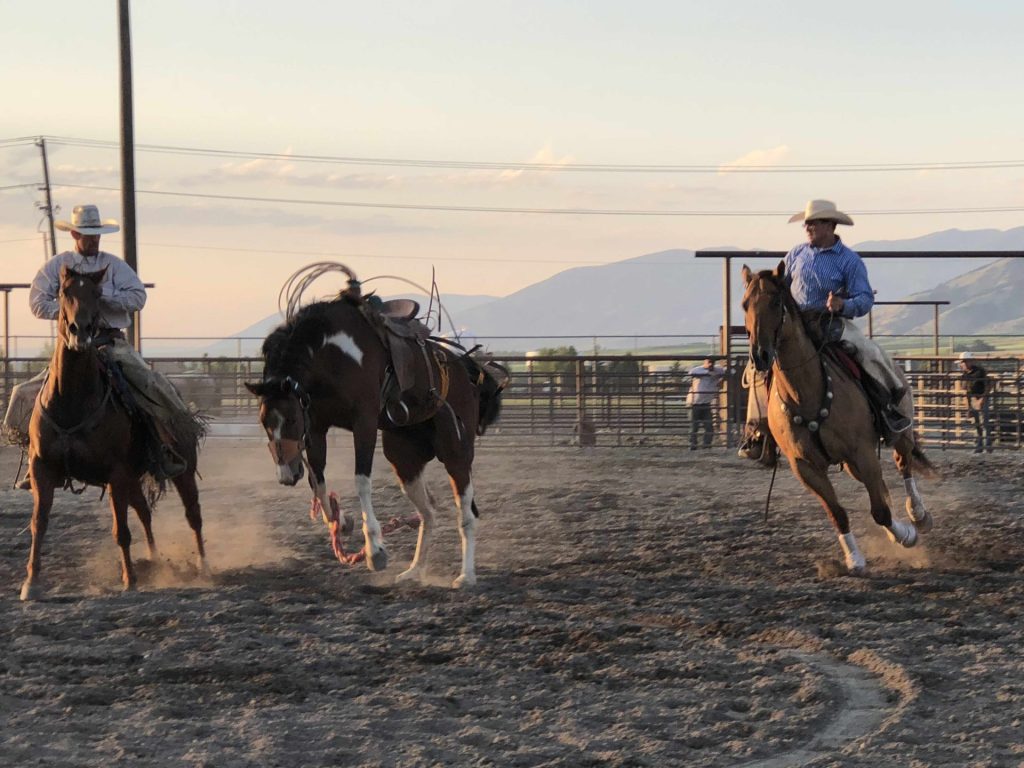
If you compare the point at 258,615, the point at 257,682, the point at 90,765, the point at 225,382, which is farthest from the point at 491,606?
the point at 225,382

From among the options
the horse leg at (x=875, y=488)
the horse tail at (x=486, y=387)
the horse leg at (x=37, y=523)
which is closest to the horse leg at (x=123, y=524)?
the horse leg at (x=37, y=523)

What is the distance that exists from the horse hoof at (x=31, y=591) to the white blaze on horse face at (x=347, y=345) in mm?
1948

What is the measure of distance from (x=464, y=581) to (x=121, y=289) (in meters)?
2.44

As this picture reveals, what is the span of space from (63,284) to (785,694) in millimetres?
4025

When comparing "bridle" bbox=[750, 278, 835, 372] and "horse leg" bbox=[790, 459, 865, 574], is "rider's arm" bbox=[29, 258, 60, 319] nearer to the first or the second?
"bridle" bbox=[750, 278, 835, 372]

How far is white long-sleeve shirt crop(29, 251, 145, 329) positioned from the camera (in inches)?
292

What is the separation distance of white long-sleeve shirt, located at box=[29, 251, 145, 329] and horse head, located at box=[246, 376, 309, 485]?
2.97 ft

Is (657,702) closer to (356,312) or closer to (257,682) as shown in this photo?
(257,682)

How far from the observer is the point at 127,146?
59.9 feet

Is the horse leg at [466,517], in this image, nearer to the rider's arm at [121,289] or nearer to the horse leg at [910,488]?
the rider's arm at [121,289]

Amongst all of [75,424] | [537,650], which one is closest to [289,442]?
[75,424]

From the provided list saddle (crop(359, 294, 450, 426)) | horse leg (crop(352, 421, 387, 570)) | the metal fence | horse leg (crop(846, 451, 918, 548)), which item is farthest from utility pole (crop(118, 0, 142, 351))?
horse leg (crop(846, 451, 918, 548))

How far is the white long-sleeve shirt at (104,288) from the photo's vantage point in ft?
24.4

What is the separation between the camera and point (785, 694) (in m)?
5.17
